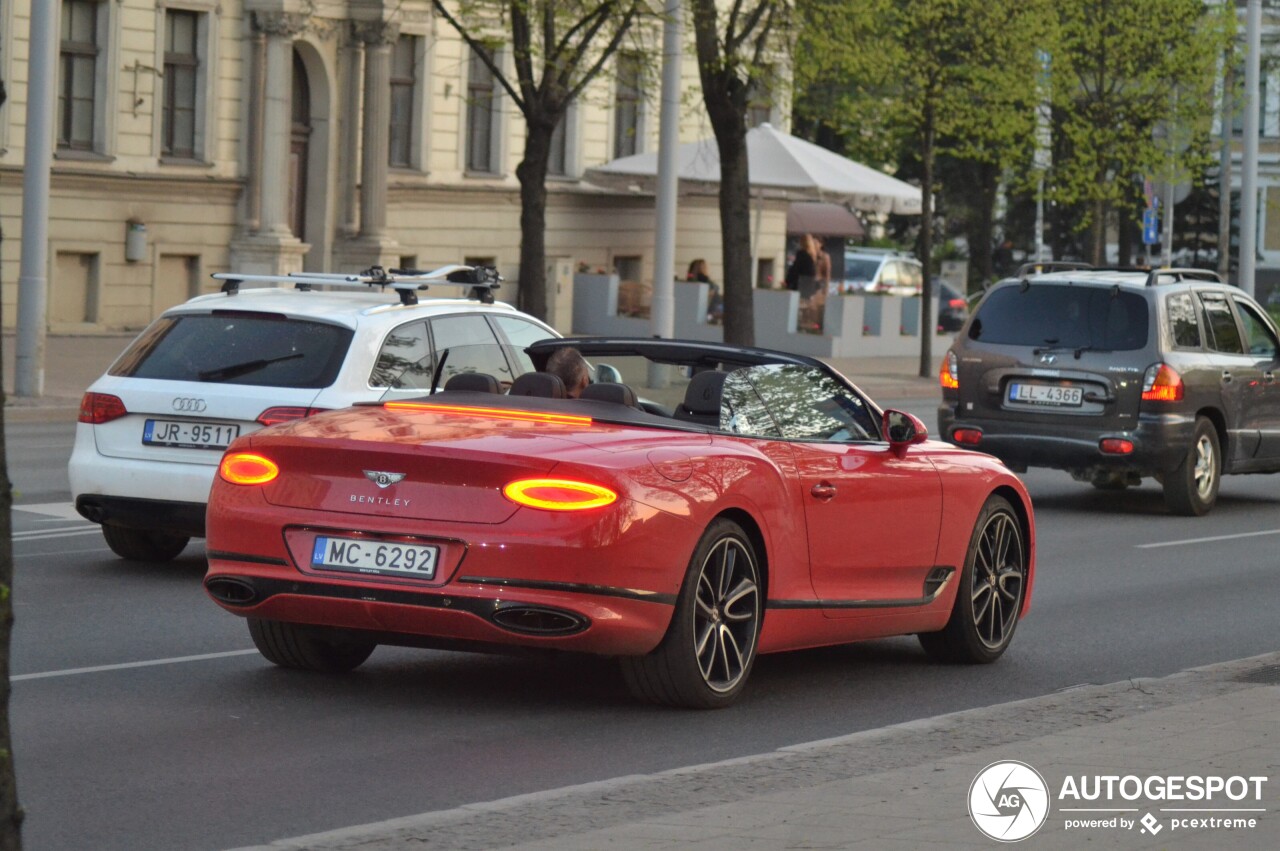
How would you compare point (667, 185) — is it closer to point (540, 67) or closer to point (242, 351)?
point (540, 67)

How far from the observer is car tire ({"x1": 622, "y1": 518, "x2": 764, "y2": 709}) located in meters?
7.98

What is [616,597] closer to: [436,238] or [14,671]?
[14,671]

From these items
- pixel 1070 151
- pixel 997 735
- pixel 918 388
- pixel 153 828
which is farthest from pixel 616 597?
pixel 1070 151

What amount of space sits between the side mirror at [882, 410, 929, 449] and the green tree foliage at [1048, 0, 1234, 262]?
3387 centimetres

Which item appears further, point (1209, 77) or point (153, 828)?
Result: point (1209, 77)

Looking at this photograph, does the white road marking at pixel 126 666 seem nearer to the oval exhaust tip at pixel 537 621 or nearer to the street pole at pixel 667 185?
the oval exhaust tip at pixel 537 621

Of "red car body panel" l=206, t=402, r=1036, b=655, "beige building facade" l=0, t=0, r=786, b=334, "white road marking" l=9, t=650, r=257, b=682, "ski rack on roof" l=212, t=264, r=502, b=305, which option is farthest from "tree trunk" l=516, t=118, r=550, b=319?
"red car body panel" l=206, t=402, r=1036, b=655

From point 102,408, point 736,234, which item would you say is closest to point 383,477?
point 102,408

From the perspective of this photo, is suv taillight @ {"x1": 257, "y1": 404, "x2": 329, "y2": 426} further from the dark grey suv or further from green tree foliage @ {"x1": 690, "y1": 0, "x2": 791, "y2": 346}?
green tree foliage @ {"x1": 690, "y1": 0, "x2": 791, "y2": 346}

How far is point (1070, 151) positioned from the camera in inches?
1828

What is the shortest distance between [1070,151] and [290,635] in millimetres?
39501

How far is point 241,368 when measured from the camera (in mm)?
11500

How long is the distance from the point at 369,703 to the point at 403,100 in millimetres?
34700

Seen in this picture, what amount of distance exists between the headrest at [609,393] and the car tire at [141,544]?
4.56 metres
